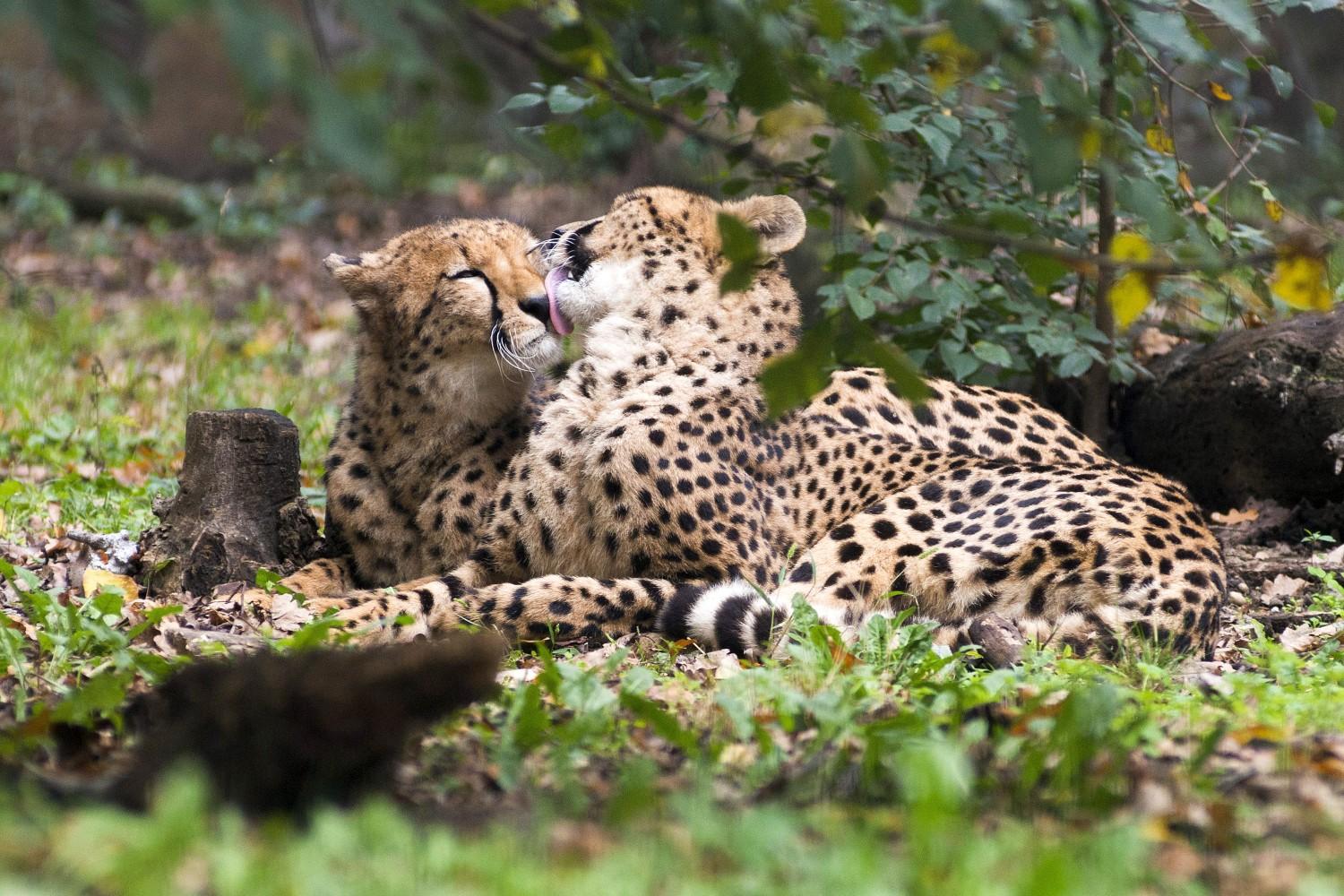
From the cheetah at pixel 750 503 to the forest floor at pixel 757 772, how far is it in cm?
24

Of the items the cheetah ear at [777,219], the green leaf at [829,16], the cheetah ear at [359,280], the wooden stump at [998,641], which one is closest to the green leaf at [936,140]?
the cheetah ear at [777,219]

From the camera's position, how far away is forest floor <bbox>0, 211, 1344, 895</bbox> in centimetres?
192

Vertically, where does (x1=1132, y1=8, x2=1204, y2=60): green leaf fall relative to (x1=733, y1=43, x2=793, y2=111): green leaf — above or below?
above

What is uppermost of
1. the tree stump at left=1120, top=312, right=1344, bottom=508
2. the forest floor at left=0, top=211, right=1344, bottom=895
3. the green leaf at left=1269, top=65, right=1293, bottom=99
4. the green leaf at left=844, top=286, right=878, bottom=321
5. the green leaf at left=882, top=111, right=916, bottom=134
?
the green leaf at left=1269, top=65, right=1293, bottom=99

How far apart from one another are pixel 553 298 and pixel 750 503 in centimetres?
96

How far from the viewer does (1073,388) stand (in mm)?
6082

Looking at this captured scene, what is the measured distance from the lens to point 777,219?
481 cm

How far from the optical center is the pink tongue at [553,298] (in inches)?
191

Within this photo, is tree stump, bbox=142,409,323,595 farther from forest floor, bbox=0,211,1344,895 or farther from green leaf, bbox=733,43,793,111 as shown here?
green leaf, bbox=733,43,793,111

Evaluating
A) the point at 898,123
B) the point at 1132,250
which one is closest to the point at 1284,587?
the point at 898,123

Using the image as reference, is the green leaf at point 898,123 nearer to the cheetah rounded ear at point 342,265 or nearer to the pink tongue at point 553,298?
the pink tongue at point 553,298

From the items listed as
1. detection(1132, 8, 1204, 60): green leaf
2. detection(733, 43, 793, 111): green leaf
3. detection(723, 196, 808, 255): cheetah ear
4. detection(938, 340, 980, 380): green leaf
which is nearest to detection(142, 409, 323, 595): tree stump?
detection(723, 196, 808, 255): cheetah ear

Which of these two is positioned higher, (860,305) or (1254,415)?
(860,305)

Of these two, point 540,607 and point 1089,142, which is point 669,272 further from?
point 1089,142
